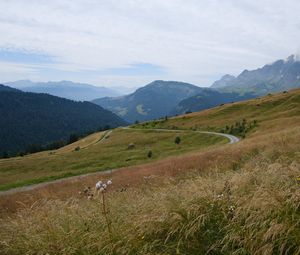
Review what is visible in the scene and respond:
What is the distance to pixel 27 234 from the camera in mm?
6496

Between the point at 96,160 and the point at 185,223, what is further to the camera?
the point at 96,160

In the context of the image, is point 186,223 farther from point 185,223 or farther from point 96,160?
point 96,160

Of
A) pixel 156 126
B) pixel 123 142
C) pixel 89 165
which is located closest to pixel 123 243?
pixel 89 165

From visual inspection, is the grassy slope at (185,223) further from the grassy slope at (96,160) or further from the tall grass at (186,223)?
the grassy slope at (96,160)

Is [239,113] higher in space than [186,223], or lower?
lower

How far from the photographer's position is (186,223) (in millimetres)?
5805

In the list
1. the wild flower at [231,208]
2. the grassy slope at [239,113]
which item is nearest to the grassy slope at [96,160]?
the grassy slope at [239,113]

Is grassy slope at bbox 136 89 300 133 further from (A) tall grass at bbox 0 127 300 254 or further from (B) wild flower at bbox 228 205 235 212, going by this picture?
(B) wild flower at bbox 228 205 235 212

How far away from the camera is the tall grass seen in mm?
5012

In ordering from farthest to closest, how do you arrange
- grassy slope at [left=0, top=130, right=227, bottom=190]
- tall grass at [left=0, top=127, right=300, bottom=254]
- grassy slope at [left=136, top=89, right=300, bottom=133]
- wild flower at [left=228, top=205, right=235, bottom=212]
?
grassy slope at [left=136, top=89, right=300, bottom=133]
grassy slope at [left=0, top=130, right=227, bottom=190]
wild flower at [left=228, top=205, right=235, bottom=212]
tall grass at [left=0, top=127, right=300, bottom=254]

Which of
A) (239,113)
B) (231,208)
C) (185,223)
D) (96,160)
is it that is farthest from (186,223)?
(239,113)

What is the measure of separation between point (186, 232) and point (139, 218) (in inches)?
39.1

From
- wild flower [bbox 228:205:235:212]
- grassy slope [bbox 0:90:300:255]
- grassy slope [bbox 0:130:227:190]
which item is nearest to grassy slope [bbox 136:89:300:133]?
grassy slope [bbox 0:130:227:190]

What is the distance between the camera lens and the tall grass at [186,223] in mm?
5012
